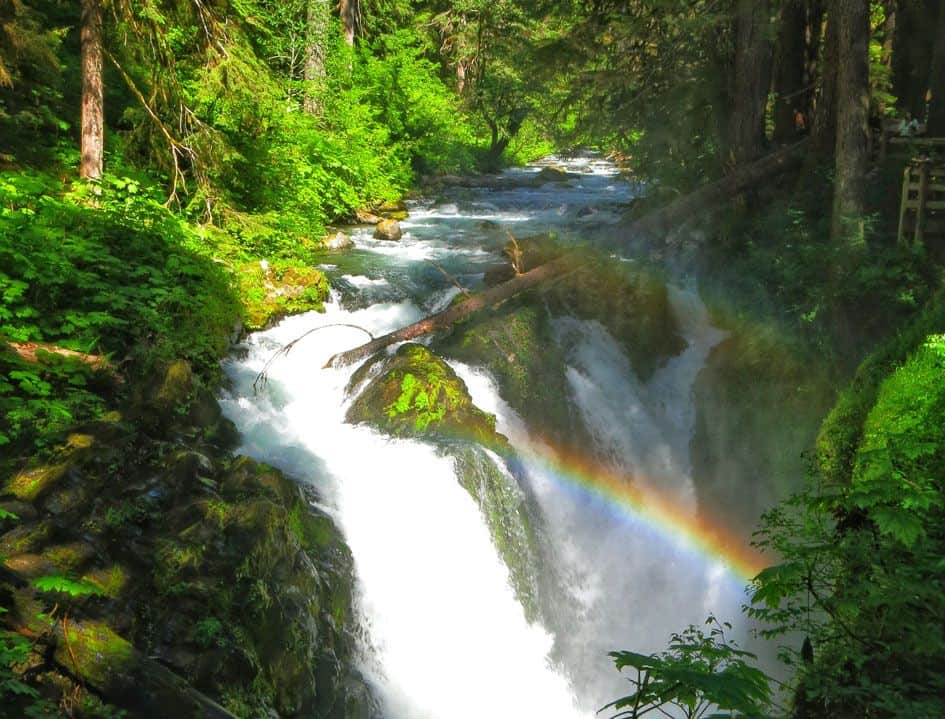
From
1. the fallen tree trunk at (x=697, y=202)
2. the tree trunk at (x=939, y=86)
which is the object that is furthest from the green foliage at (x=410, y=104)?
the tree trunk at (x=939, y=86)

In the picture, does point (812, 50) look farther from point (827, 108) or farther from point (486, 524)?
point (486, 524)

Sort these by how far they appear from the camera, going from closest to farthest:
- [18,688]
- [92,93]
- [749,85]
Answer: [18,688] → [92,93] → [749,85]

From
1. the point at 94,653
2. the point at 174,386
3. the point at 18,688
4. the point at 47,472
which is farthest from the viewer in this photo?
the point at 174,386

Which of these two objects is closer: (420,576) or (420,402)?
(420,576)

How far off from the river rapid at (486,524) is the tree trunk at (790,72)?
18.5 feet

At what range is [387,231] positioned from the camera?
16.3 meters

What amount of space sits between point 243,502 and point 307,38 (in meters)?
15.2

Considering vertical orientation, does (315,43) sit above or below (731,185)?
above

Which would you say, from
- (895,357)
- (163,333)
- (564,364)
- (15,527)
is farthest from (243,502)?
(895,357)

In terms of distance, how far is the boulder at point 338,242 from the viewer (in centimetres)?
1505

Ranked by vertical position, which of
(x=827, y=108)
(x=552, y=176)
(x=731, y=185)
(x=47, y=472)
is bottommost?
(x=47, y=472)

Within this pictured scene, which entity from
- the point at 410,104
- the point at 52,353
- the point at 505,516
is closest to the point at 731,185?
the point at 505,516

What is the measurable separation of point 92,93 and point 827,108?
43.0 feet

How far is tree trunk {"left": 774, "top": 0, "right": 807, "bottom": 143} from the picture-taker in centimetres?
1532
